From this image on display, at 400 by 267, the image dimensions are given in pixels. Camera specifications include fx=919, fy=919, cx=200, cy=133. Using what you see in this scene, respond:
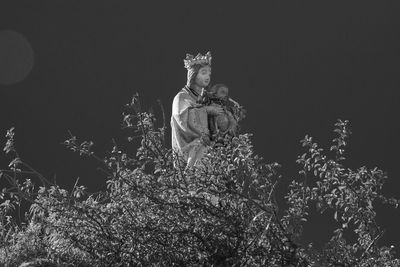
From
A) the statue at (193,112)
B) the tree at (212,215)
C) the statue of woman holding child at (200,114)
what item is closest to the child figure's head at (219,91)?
the statue of woman holding child at (200,114)

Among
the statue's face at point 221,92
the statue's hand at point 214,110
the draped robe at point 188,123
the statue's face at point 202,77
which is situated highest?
the statue's face at point 202,77

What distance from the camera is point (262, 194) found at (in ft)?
13.0

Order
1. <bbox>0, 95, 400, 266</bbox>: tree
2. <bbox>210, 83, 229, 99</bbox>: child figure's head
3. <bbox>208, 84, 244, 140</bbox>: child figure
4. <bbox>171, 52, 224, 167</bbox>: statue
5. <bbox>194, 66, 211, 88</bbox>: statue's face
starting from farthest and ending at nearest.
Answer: <bbox>194, 66, 211, 88</bbox>: statue's face → <bbox>210, 83, 229, 99</bbox>: child figure's head → <bbox>208, 84, 244, 140</bbox>: child figure → <bbox>171, 52, 224, 167</bbox>: statue → <bbox>0, 95, 400, 266</bbox>: tree

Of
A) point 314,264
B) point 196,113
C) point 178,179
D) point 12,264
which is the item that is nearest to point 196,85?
point 196,113

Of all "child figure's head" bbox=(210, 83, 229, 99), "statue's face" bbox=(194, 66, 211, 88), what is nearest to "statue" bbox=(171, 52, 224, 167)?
"statue's face" bbox=(194, 66, 211, 88)

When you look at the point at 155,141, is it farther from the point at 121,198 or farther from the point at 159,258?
the point at 159,258

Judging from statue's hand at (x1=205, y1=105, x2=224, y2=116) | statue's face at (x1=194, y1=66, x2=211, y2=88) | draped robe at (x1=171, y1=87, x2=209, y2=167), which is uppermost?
statue's face at (x1=194, y1=66, x2=211, y2=88)

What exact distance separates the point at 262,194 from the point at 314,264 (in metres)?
0.48

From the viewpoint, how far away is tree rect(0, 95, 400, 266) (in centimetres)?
395

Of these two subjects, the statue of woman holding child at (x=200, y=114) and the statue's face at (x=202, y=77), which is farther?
the statue's face at (x=202, y=77)

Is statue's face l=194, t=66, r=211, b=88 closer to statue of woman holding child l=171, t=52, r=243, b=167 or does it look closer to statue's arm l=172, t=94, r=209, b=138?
statue of woman holding child l=171, t=52, r=243, b=167

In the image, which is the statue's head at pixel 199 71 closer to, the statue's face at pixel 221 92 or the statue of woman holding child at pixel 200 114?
the statue of woman holding child at pixel 200 114

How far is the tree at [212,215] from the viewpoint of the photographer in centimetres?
395

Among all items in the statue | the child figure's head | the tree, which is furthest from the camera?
the child figure's head
